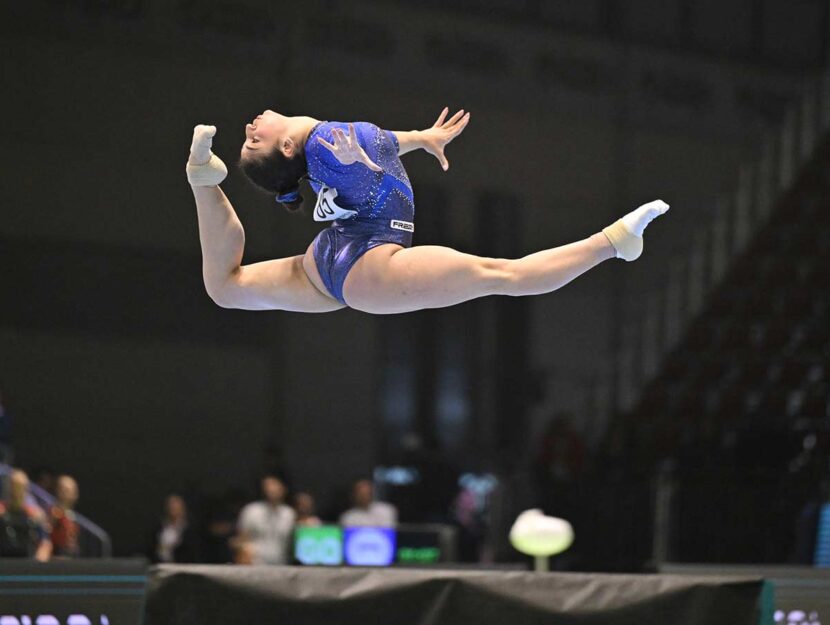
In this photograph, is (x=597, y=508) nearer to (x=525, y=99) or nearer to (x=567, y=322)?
(x=567, y=322)

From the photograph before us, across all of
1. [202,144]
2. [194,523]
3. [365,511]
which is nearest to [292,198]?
[202,144]

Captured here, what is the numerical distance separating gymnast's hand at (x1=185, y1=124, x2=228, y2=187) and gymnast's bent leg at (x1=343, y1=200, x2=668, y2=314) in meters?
0.54

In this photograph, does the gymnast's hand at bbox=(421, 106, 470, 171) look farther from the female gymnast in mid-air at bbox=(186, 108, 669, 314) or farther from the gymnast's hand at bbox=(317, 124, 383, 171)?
the gymnast's hand at bbox=(317, 124, 383, 171)

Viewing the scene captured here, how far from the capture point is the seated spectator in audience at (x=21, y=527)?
25.0 feet

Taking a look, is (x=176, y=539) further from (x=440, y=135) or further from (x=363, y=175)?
(x=363, y=175)

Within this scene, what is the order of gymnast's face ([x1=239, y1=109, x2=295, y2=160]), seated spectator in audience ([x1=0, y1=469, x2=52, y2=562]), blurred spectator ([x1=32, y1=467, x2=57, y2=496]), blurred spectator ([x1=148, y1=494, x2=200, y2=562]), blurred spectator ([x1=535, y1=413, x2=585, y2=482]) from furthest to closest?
blurred spectator ([x1=535, y1=413, x2=585, y2=482])
blurred spectator ([x1=32, y1=467, x2=57, y2=496])
blurred spectator ([x1=148, y1=494, x2=200, y2=562])
seated spectator in audience ([x1=0, y1=469, x2=52, y2=562])
gymnast's face ([x1=239, y1=109, x2=295, y2=160])

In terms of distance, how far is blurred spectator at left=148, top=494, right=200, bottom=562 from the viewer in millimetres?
10172

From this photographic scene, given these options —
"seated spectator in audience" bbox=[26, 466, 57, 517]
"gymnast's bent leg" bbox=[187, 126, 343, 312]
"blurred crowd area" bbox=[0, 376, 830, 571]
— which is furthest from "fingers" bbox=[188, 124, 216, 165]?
"seated spectator in audience" bbox=[26, 466, 57, 517]

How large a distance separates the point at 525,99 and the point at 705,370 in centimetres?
382

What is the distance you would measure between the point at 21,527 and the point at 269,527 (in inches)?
88.6

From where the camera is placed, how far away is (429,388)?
47.8 ft

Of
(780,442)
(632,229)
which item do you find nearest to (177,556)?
(780,442)

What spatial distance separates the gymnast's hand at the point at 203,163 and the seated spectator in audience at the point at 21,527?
155 inches

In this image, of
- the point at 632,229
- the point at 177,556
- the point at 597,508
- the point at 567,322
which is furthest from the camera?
the point at 567,322
